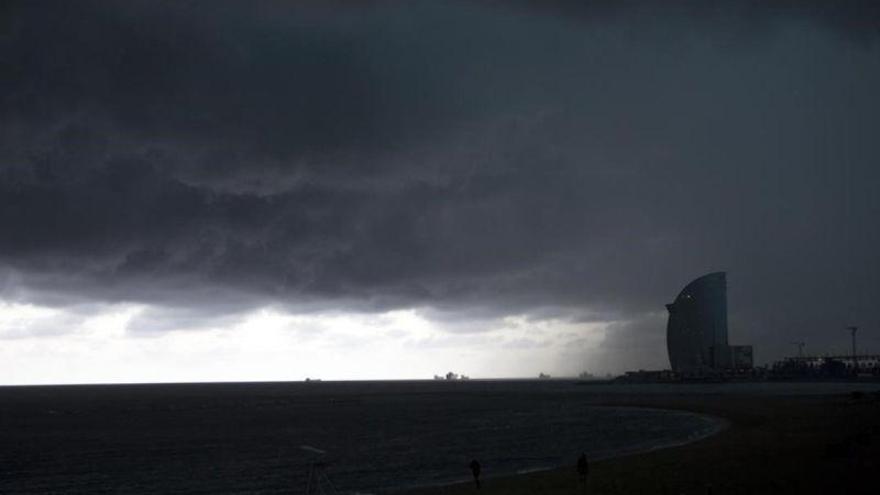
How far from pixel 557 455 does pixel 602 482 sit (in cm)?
2259

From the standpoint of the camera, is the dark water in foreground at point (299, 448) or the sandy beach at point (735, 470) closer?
the sandy beach at point (735, 470)

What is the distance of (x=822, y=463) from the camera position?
49.2 metres

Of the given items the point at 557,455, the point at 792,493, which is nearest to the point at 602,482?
the point at 792,493

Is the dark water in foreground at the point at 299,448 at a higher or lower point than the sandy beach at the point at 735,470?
lower

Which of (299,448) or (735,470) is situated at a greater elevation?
(735,470)

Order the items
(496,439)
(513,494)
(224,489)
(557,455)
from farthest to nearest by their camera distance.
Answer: (496,439) → (557,455) → (224,489) → (513,494)

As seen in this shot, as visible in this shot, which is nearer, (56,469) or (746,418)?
(56,469)

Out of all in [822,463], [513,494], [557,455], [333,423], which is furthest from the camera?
[333,423]

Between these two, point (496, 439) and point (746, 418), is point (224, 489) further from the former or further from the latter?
point (746, 418)

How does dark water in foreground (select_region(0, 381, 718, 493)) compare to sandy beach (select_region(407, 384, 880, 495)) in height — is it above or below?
below

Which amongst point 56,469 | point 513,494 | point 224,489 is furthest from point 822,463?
point 56,469

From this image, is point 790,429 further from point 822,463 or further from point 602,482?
point 602,482

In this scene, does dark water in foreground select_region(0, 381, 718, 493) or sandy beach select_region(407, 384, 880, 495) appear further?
dark water in foreground select_region(0, 381, 718, 493)

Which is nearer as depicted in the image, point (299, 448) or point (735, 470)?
point (735, 470)
